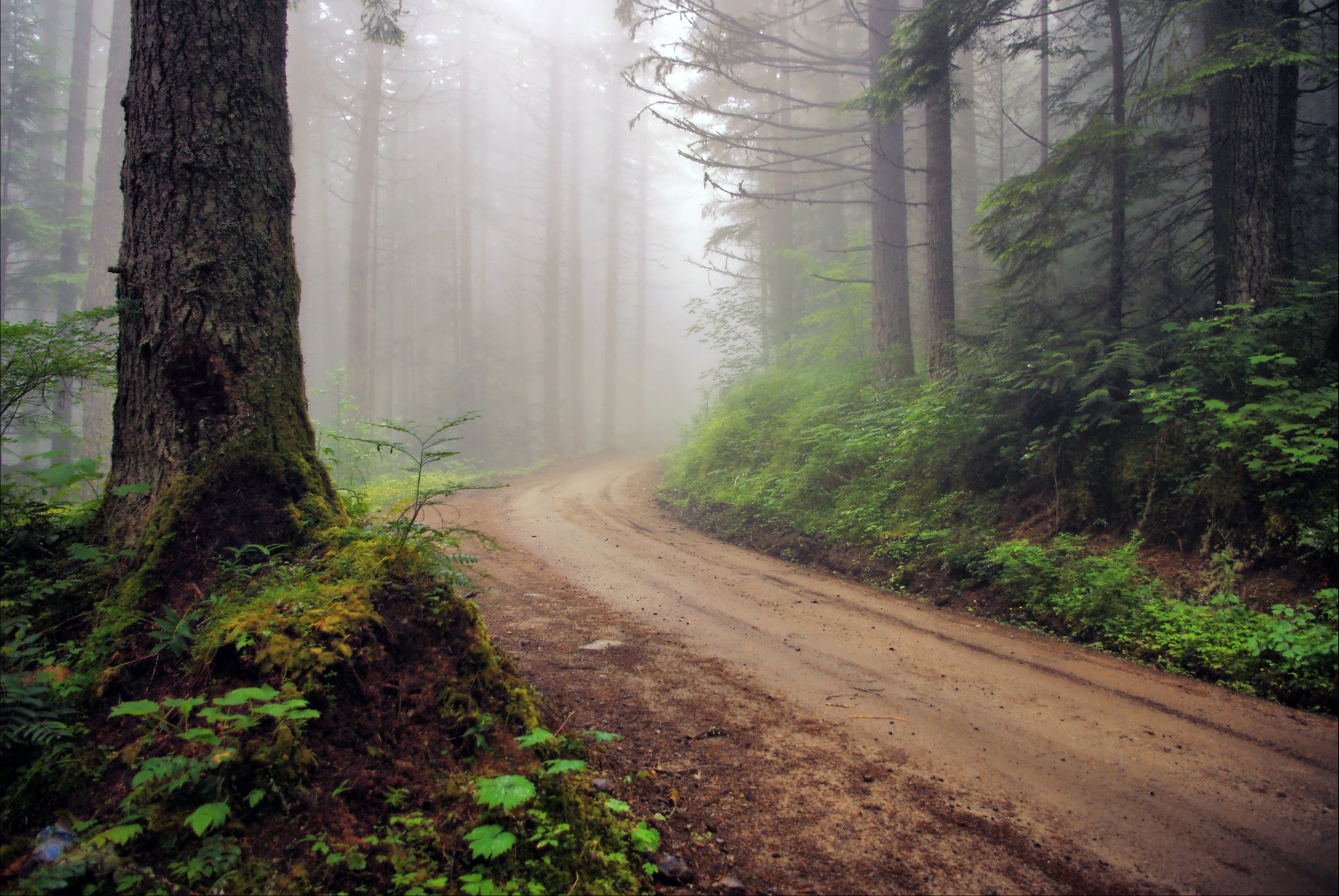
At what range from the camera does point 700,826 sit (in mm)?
2752

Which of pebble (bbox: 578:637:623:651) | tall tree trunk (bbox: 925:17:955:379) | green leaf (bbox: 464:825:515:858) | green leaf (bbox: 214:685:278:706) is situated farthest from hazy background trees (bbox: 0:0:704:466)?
green leaf (bbox: 464:825:515:858)

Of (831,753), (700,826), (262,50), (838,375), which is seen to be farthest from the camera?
(838,375)

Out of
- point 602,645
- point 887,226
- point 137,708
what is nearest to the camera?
point 137,708

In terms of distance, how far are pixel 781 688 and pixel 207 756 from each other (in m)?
3.29

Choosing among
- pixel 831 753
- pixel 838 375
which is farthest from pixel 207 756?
pixel 838 375

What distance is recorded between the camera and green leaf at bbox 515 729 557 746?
2.78 metres

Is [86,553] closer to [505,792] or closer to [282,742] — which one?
[282,742]

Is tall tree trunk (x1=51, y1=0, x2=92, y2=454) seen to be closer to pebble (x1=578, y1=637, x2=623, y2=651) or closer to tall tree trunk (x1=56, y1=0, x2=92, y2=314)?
tall tree trunk (x1=56, y1=0, x2=92, y2=314)

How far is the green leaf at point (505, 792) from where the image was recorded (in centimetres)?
228

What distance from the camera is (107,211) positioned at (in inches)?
584

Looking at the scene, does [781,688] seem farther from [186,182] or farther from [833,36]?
[833,36]

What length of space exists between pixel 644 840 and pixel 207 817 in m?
1.59

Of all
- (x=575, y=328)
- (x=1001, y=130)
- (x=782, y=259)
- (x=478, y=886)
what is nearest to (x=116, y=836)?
(x=478, y=886)

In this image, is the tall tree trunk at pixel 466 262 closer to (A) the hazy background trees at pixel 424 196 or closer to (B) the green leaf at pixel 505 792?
(A) the hazy background trees at pixel 424 196
